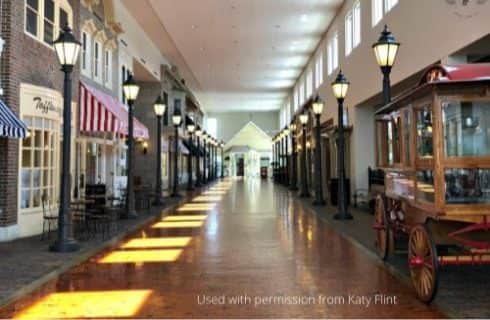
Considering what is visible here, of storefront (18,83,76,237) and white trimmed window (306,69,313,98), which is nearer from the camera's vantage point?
storefront (18,83,76,237)

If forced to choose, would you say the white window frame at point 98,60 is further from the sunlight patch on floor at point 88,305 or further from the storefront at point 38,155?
the sunlight patch on floor at point 88,305

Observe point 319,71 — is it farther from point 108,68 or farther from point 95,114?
point 95,114

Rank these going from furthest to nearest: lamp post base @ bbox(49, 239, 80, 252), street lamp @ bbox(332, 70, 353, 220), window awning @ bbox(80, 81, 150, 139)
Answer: window awning @ bbox(80, 81, 150, 139) → street lamp @ bbox(332, 70, 353, 220) → lamp post base @ bbox(49, 239, 80, 252)

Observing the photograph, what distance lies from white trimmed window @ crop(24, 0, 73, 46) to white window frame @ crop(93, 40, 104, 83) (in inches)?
132

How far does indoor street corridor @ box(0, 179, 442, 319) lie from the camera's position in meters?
5.19

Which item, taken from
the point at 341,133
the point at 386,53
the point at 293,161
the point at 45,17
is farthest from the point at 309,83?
the point at 386,53

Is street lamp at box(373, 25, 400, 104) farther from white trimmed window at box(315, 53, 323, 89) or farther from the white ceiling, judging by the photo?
white trimmed window at box(315, 53, 323, 89)

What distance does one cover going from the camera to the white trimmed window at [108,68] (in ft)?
55.7

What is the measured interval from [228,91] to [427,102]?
125 feet

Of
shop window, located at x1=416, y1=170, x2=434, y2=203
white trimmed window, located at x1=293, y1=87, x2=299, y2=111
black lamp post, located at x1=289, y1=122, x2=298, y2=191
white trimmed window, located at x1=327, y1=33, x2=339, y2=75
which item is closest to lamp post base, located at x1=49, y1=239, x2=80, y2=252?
shop window, located at x1=416, y1=170, x2=434, y2=203

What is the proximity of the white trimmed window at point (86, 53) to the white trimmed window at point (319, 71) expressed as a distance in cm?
1317

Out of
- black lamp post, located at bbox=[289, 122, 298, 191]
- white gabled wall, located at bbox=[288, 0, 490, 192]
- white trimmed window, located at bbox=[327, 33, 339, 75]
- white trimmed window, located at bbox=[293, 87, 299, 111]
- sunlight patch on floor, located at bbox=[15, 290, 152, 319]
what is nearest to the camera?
sunlight patch on floor, located at bbox=[15, 290, 152, 319]

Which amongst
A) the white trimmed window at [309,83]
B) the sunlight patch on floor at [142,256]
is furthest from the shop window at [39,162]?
the white trimmed window at [309,83]

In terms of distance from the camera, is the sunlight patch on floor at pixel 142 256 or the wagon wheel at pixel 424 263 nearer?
the wagon wheel at pixel 424 263
